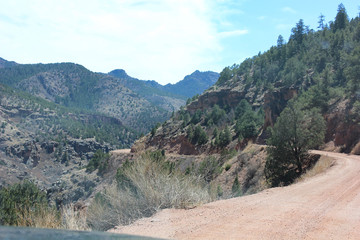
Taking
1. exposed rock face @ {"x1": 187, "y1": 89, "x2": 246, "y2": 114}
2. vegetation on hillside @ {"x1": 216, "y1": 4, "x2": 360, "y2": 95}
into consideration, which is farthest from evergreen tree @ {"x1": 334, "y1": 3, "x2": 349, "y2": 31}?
exposed rock face @ {"x1": 187, "y1": 89, "x2": 246, "y2": 114}

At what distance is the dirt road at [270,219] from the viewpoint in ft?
27.1

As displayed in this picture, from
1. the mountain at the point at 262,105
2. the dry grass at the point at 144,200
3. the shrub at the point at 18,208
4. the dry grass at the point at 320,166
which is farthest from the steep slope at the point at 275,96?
the dry grass at the point at 144,200

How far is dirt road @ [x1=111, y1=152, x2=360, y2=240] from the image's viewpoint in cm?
825

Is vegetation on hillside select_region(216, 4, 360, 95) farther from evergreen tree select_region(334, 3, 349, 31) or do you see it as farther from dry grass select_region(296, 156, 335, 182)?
dry grass select_region(296, 156, 335, 182)

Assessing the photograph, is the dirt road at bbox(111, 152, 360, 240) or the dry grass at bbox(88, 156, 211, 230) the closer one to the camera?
the dirt road at bbox(111, 152, 360, 240)

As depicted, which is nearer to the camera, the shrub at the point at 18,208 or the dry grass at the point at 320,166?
the shrub at the point at 18,208

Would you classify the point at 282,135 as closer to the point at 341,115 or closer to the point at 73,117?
the point at 341,115

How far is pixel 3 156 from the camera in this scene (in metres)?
107

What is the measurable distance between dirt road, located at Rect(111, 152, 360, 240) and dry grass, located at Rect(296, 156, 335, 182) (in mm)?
6356

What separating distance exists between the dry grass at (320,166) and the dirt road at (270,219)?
6.36 m

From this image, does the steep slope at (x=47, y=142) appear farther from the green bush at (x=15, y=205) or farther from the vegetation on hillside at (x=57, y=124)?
the green bush at (x=15, y=205)

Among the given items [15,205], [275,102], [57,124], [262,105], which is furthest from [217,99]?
[57,124]

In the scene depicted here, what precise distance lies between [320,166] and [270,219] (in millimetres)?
13747

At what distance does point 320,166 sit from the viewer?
21.8 m
